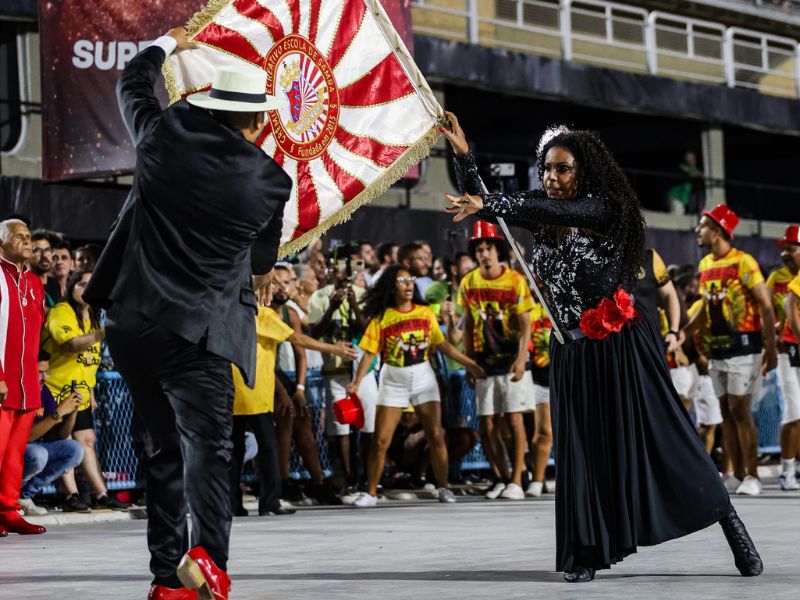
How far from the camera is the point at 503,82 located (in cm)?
Answer: 2488

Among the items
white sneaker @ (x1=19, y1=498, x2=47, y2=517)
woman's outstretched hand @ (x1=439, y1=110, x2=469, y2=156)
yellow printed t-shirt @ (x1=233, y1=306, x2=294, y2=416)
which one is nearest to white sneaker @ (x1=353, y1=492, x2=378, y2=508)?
yellow printed t-shirt @ (x1=233, y1=306, x2=294, y2=416)

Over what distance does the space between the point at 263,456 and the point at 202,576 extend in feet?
19.0

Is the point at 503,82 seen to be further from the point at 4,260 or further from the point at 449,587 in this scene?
the point at 449,587

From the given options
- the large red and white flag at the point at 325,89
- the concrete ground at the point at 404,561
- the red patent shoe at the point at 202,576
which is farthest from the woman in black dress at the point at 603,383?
the red patent shoe at the point at 202,576

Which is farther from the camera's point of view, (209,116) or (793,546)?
(793,546)

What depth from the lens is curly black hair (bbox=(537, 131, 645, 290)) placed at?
6.73m

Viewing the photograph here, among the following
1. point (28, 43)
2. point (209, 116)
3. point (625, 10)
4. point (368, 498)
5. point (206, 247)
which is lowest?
point (368, 498)

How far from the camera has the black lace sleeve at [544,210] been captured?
6500mm

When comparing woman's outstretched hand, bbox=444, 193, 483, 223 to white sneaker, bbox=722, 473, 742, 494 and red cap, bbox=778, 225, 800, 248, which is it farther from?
red cap, bbox=778, 225, 800, 248

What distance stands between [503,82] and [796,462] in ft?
39.3

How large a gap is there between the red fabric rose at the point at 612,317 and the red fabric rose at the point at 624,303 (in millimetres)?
13

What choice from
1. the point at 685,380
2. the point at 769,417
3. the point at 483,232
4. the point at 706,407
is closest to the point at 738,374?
the point at 685,380

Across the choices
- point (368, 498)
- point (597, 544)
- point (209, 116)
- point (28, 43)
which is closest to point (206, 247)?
point (209, 116)

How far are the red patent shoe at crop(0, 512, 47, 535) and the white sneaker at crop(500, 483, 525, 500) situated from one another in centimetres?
443
